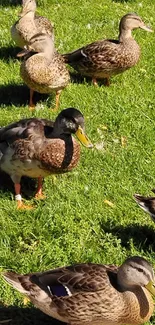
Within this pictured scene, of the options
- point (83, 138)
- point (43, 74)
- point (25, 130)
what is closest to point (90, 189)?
point (83, 138)

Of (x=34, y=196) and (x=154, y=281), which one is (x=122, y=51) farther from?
(x=154, y=281)

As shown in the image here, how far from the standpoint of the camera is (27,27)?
34.0 feet

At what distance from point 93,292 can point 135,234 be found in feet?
5.05

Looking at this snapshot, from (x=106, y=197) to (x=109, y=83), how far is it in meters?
3.15

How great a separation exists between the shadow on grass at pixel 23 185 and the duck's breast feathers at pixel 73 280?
2.05 meters

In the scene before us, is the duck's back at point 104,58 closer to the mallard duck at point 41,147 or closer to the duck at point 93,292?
the mallard duck at point 41,147

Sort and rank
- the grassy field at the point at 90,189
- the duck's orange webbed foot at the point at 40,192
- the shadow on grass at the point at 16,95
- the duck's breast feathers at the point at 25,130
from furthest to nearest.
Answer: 1. the shadow on grass at the point at 16,95
2. the duck's orange webbed foot at the point at 40,192
3. the duck's breast feathers at the point at 25,130
4. the grassy field at the point at 90,189

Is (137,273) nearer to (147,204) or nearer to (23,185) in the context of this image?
(147,204)

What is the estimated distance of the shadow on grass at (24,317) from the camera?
17.7ft

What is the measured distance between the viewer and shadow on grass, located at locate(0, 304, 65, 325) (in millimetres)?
5406

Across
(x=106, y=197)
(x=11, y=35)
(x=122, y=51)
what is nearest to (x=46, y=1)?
(x=11, y=35)

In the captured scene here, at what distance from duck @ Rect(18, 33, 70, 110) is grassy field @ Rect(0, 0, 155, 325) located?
254 mm

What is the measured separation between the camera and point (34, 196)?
7086mm

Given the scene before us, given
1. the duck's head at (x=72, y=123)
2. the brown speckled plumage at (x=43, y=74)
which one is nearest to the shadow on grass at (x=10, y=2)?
the brown speckled plumage at (x=43, y=74)
